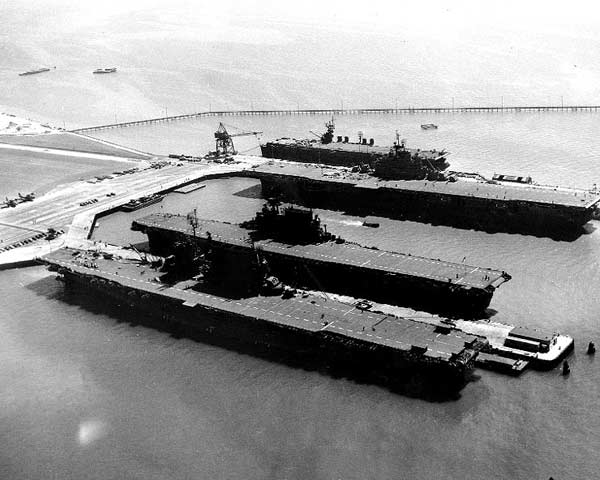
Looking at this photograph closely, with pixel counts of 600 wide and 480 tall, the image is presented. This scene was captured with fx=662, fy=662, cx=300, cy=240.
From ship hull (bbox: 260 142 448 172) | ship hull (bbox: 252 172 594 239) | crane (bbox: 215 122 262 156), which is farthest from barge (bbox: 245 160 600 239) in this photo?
crane (bbox: 215 122 262 156)

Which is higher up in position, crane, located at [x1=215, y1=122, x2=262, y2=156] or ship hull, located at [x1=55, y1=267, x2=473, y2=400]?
crane, located at [x1=215, y1=122, x2=262, y2=156]

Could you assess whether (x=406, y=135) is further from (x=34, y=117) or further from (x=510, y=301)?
(x=34, y=117)

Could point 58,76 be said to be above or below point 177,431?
above

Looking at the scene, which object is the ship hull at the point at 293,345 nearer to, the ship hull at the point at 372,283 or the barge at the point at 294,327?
the barge at the point at 294,327

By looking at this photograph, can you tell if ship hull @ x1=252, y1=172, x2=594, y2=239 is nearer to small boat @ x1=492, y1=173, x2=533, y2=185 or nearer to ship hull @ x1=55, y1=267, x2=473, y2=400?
small boat @ x1=492, y1=173, x2=533, y2=185

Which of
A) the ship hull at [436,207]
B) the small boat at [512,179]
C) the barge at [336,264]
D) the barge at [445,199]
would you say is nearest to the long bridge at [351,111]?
the barge at [445,199]

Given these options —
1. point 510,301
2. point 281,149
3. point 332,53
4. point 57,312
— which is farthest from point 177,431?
point 332,53

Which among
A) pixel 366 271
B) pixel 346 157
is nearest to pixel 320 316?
pixel 366 271
